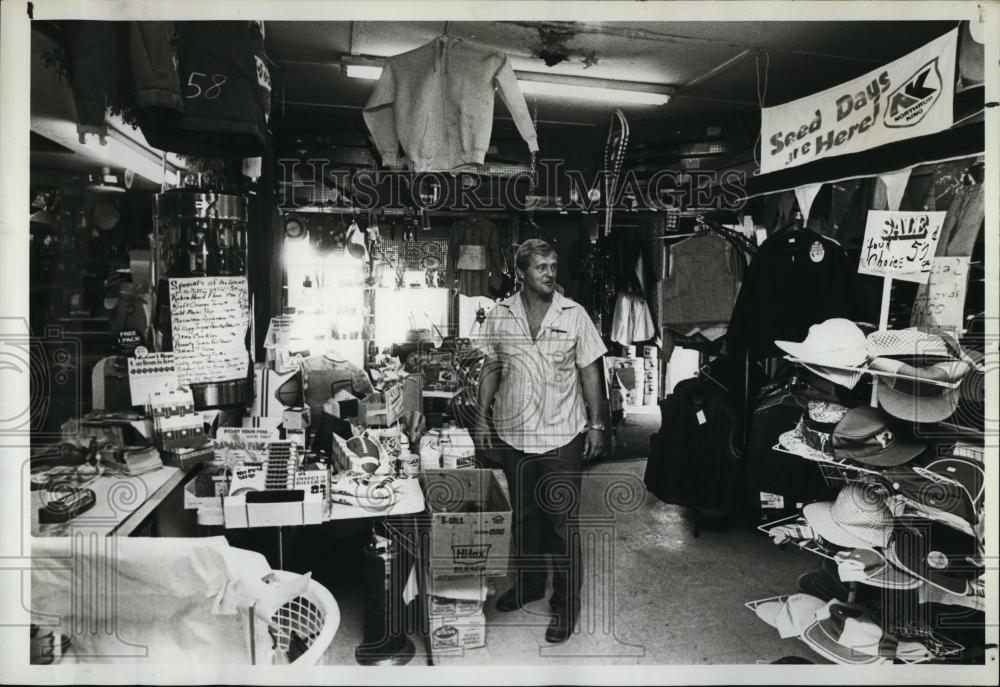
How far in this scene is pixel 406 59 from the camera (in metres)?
2.94

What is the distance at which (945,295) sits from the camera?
9.26 feet

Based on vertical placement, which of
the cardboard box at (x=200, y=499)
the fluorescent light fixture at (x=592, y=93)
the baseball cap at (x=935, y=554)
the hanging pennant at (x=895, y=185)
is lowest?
the baseball cap at (x=935, y=554)

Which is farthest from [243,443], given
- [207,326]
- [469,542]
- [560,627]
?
[560,627]

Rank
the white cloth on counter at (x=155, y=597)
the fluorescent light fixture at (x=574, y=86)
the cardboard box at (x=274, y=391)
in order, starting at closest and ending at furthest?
the white cloth on counter at (x=155, y=597) → the cardboard box at (x=274, y=391) → the fluorescent light fixture at (x=574, y=86)

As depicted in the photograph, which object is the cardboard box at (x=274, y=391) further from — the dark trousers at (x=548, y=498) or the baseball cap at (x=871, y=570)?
the baseball cap at (x=871, y=570)

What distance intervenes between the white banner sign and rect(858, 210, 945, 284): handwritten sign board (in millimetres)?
356

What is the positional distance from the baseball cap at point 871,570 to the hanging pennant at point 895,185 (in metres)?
1.53

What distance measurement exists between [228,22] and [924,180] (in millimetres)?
2938

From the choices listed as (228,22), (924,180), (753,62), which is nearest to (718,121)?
(753,62)

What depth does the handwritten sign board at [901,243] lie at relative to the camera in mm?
2863

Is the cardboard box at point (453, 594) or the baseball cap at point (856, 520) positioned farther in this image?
the cardboard box at point (453, 594)

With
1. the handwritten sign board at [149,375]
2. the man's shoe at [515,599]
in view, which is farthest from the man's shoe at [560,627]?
the handwritten sign board at [149,375]

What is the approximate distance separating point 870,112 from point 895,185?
0.41 meters

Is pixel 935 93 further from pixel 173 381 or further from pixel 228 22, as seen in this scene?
pixel 173 381
